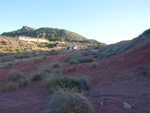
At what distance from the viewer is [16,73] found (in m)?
10.9

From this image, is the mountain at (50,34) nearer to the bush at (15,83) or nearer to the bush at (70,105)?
the bush at (15,83)

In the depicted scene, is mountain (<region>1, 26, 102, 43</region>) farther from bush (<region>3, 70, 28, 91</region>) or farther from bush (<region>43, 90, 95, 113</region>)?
bush (<region>43, 90, 95, 113</region>)

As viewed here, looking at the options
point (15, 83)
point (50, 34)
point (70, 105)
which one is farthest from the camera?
point (50, 34)

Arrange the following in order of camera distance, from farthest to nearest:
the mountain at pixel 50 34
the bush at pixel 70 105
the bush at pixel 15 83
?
1. the mountain at pixel 50 34
2. the bush at pixel 15 83
3. the bush at pixel 70 105

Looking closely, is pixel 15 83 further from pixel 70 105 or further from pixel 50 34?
pixel 50 34

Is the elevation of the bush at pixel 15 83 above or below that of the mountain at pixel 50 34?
below

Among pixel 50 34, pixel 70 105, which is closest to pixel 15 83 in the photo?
pixel 70 105

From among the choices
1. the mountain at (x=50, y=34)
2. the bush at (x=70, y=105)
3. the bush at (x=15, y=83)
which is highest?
the mountain at (x=50, y=34)

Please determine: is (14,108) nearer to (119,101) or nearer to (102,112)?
(102,112)

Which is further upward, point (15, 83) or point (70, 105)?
point (70, 105)

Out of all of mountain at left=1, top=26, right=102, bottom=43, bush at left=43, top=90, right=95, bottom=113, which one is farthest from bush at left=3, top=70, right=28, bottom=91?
mountain at left=1, top=26, right=102, bottom=43

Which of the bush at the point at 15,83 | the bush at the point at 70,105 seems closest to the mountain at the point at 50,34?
the bush at the point at 15,83

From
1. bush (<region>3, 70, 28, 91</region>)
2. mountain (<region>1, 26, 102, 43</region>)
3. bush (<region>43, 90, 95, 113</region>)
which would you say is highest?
mountain (<region>1, 26, 102, 43</region>)

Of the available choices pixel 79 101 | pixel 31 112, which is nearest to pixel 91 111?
pixel 79 101
